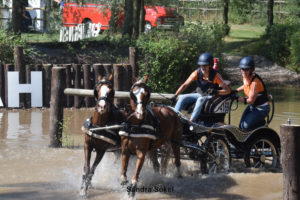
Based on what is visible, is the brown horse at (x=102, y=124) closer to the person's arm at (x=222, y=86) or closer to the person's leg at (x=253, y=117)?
the person's arm at (x=222, y=86)

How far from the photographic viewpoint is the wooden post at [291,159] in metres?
6.99


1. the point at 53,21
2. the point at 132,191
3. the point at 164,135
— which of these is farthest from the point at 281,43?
the point at 132,191

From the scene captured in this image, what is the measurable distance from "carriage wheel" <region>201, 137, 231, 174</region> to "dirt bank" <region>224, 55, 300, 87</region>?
45.2ft

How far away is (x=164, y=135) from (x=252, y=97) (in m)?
1.96

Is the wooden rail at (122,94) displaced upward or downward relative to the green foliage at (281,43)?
downward

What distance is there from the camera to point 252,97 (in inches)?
383

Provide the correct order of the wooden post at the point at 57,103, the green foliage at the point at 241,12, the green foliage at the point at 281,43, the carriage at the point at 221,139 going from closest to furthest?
the carriage at the point at 221,139 < the wooden post at the point at 57,103 < the green foliage at the point at 281,43 < the green foliage at the point at 241,12

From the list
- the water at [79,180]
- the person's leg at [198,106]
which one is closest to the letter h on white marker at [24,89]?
the water at [79,180]

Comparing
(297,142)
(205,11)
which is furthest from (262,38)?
(297,142)

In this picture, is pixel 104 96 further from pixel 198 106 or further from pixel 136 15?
pixel 136 15

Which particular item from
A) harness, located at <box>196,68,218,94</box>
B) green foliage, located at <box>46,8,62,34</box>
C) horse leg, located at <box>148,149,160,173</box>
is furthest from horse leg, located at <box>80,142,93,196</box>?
green foliage, located at <box>46,8,62,34</box>

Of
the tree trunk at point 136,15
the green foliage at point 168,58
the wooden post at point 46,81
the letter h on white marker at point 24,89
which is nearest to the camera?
the letter h on white marker at point 24,89

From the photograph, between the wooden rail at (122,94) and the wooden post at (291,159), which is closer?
the wooden post at (291,159)

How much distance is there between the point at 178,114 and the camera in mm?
9625
